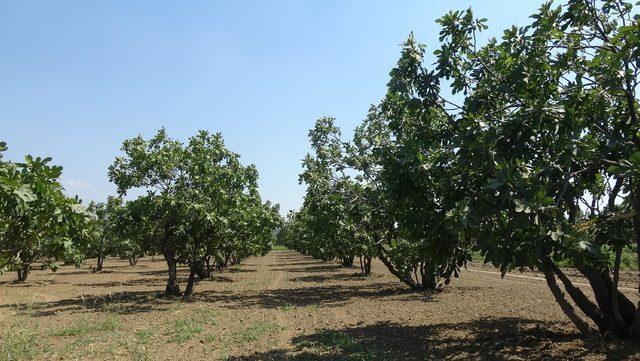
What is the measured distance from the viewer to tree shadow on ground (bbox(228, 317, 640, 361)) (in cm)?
862

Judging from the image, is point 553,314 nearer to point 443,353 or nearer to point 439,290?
point 443,353

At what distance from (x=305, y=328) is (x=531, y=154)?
26.0 ft

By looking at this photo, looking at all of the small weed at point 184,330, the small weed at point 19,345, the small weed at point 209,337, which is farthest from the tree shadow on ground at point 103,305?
the small weed at point 209,337

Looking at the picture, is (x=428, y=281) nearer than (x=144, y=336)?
No

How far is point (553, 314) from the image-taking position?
1302 centimetres

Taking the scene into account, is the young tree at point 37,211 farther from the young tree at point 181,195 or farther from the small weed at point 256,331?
the young tree at point 181,195

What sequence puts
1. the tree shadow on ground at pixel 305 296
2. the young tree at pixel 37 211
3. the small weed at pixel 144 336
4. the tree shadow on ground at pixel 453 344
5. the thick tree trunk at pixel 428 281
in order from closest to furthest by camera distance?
the young tree at pixel 37 211
the tree shadow on ground at pixel 453 344
the small weed at pixel 144 336
the tree shadow on ground at pixel 305 296
the thick tree trunk at pixel 428 281

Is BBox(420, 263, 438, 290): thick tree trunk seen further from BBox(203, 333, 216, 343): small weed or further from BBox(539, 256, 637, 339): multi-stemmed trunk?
BBox(203, 333, 216, 343): small weed

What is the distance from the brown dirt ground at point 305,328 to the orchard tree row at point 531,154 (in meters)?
1.86

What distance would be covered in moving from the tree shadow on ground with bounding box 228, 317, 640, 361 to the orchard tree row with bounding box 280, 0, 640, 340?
2.70ft

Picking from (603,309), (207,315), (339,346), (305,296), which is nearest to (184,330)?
(207,315)

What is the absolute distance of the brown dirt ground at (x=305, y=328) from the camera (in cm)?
920

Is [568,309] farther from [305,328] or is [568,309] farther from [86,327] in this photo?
[86,327]

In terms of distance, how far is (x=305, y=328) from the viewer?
1230 cm
